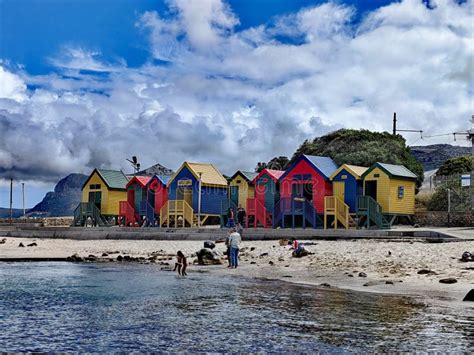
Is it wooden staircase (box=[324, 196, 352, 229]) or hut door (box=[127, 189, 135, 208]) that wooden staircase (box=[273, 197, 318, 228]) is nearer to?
wooden staircase (box=[324, 196, 352, 229])

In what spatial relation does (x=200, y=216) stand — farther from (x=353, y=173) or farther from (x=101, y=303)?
(x=101, y=303)

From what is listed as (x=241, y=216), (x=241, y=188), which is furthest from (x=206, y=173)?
(x=241, y=216)

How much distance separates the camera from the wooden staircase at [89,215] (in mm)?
49938

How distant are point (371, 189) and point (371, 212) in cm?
234

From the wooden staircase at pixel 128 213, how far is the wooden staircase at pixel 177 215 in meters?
3.98

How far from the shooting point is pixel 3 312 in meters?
13.1

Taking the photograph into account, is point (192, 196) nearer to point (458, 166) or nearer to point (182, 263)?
point (182, 263)

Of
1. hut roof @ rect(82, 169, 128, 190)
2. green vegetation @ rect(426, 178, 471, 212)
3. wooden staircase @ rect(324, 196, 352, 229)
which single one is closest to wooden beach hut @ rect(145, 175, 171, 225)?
hut roof @ rect(82, 169, 128, 190)

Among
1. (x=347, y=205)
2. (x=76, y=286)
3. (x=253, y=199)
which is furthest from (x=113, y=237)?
(x=76, y=286)

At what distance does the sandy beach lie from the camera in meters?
17.0

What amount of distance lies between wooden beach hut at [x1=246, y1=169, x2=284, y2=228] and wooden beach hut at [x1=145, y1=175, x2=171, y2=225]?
28.1 feet

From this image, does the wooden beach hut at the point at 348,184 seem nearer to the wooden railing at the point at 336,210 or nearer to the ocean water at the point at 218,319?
the wooden railing at the point at 336,210

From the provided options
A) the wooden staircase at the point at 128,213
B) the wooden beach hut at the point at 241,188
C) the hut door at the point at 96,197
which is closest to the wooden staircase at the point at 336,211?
the wooden beach hut at the point at 241,188

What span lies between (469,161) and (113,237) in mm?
34076
